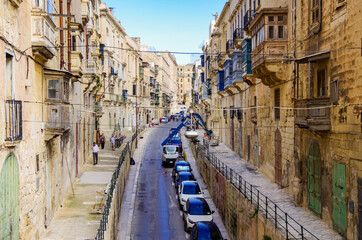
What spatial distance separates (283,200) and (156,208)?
945 cm

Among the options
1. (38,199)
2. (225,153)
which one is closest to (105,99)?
(225,153)

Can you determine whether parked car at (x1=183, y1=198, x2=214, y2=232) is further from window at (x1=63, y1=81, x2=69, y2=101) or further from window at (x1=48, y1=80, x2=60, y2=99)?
window at (x1=48, y1=80, x2=60, y2=99)

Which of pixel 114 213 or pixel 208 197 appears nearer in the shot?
pixel 114 213

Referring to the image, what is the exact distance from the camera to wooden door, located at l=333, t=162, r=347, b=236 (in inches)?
490

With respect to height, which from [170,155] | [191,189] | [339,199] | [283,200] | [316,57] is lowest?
[191,189]

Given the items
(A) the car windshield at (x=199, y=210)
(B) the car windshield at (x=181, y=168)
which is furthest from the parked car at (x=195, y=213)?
(B) the car windshield at (x=181, y=168)

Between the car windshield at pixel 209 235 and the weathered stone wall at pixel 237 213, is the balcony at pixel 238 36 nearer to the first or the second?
the weathered stone wall at pixel 237 213

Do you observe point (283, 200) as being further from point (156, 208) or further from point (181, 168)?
point (181, 168)

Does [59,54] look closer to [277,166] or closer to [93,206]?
[93,206]

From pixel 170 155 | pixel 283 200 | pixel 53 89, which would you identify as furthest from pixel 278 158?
pixel 170 155

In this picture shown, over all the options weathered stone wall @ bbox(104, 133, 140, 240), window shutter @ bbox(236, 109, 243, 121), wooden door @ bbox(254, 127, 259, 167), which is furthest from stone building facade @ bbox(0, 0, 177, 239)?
window shutter @ bbox(236, 109, 243, 121)

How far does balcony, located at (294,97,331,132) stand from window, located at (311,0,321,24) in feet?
10.4

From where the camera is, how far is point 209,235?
15.9 meters

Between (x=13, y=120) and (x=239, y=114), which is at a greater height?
(x=239, y=114)
